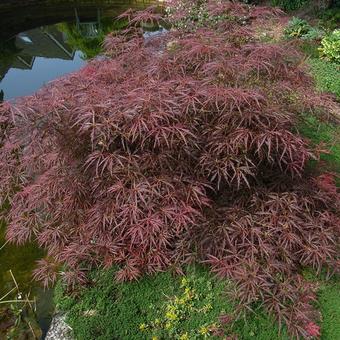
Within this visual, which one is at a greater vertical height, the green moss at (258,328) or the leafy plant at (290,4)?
the green moss at (258,328)

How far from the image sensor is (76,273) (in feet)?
12.1

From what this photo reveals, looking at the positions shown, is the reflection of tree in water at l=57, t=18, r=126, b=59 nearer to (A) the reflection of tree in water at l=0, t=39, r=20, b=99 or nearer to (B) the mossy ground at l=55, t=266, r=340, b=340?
(A) the reflection of tree in water at l=0, t=39, r=20, b=99

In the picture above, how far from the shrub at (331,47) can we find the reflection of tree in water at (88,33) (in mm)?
4729

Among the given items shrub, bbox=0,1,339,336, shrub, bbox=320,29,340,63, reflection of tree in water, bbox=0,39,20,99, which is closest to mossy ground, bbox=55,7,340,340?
shrub, bbox=0,1,339,336

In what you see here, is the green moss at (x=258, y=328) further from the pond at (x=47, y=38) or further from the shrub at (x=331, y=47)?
the shrub at (x=331, y=47)

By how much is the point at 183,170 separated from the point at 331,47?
5.15m

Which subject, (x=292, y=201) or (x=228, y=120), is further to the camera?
(x=292, y=201)

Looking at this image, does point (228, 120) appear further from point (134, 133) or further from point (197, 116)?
point (134, 133)

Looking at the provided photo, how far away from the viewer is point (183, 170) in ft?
11.0

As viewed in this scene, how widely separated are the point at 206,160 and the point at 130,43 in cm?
155

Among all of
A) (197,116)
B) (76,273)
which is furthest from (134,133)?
(76,273)

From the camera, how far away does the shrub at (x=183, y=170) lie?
3143 mm

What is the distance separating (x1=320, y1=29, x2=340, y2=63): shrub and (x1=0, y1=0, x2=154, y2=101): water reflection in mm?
4977

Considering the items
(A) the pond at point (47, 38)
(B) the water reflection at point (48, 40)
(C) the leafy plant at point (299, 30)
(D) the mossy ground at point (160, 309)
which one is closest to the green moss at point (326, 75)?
(C) the leafy plant at point (299, 30)
